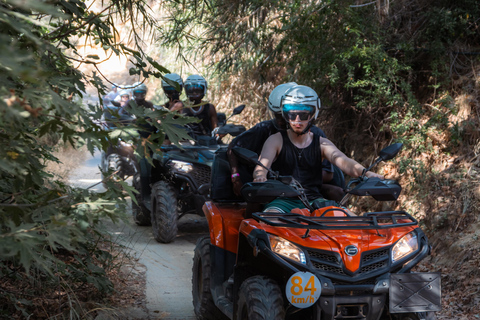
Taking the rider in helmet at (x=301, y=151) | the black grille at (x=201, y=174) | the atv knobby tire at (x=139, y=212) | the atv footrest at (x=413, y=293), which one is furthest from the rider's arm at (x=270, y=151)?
the atv knobby tire at (x=139, y=212)

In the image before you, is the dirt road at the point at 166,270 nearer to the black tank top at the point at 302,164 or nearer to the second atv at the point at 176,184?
the second atv at the point at 176,184

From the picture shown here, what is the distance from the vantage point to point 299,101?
4.15m

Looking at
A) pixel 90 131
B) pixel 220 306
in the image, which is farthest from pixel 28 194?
pixel 220 306

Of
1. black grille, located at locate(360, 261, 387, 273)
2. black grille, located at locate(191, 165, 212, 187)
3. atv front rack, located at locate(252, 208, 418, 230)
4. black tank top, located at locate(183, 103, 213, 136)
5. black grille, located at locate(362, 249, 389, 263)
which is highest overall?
black tank top, located at locate(183, 103, 213, 136)

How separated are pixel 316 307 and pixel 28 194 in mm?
1705

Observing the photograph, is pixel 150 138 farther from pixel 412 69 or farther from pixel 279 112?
pixel 412 69

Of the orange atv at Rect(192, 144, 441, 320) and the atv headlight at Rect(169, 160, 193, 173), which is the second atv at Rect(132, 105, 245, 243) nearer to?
the atv headlight at Rect(169, 160, 193, 173)

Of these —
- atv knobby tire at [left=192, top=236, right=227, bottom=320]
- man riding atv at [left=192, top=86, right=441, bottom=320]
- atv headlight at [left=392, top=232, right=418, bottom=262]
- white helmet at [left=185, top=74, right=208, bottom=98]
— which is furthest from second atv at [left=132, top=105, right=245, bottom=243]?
atv headlight at [left=392, top=232, right=418, bottom=262]

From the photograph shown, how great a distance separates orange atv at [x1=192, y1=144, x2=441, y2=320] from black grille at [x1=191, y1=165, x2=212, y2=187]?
11.9ft

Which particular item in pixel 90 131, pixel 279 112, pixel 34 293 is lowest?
pixel 34 293

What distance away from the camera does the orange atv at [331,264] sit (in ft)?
10.1

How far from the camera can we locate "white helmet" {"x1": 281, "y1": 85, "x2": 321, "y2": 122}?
163 inches

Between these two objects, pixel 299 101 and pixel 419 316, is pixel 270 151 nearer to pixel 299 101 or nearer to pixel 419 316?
pixel 299 101

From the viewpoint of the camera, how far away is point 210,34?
10.6 m
